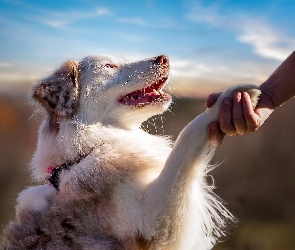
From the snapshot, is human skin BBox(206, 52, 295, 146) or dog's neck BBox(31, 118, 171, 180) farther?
dog's neck BBox(31, 118, 171, 180)

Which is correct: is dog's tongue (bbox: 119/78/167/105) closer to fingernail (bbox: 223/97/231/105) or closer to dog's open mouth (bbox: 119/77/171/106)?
dog's open mouth (bbox: 119/77/171/106)

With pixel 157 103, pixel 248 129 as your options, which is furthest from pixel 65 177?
pixel 248 129

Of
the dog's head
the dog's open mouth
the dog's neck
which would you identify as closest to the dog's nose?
the dog's head

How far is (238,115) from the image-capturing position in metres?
2.71

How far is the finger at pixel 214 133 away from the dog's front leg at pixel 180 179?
0.03 m

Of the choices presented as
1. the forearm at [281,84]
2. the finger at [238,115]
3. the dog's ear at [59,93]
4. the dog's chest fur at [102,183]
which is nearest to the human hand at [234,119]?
the finger at [238,115]

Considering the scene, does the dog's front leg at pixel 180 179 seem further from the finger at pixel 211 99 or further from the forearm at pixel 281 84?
the forearm at pixel 281 84

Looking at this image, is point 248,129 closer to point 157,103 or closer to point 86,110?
point 157,103

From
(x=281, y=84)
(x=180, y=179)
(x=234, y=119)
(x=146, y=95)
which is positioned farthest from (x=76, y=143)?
(x=281, y=84)

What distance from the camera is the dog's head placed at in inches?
126

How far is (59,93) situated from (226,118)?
111 centimetres

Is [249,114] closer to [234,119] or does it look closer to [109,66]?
[234,119]

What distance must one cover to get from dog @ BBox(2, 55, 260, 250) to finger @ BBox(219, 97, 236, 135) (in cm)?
5

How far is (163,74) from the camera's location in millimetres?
3299
